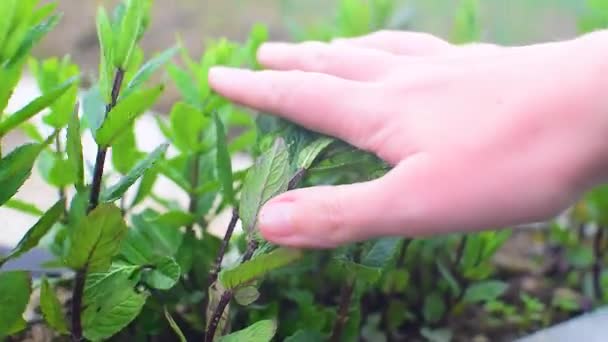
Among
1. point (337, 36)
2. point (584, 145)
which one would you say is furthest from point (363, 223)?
point (337, 36)

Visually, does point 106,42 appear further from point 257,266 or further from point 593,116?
point 593,116

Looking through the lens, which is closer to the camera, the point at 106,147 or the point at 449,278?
the point at 106,147

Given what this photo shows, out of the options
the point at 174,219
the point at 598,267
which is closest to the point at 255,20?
the point at 598,267

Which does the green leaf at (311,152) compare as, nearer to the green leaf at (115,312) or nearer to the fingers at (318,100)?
the fingers at (318,100)

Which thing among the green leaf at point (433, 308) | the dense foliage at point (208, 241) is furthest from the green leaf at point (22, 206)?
the green leaf at point (433, 308)

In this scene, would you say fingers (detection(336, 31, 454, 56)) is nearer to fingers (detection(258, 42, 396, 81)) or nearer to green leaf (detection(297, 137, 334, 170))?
fingers (detection(258, 42, 396, 81))

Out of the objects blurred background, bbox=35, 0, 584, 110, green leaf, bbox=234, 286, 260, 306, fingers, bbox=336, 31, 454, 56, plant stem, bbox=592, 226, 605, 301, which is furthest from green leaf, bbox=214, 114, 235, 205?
blurred background, bbox=35, 0, 584, 110
